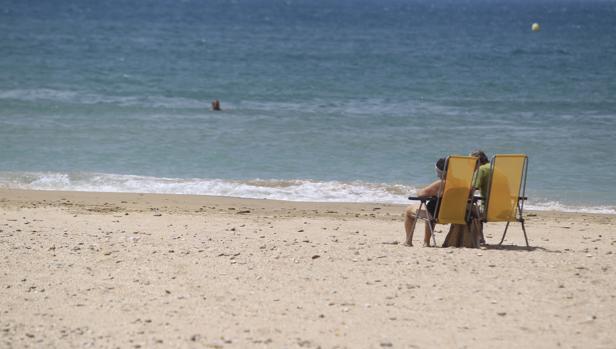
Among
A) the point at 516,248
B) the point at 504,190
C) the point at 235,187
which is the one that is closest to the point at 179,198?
the point at 235,187

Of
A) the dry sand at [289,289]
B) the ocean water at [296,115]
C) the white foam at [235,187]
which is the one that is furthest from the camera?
the ocean water at [296,115]

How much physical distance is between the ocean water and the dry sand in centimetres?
483

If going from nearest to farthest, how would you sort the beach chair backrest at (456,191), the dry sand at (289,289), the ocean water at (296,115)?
the dry sand at (289,289), the beach chair backrest at (456,191), the ocean water at (296,115)

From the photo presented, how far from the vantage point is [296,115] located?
22.0 metres

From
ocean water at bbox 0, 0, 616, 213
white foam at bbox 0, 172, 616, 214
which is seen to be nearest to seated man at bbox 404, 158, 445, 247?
white foam at bbox 0, 172, 616, 214

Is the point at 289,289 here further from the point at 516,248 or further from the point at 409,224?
the point at 516,248

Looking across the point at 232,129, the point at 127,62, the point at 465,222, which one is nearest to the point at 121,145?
the point at 232,129

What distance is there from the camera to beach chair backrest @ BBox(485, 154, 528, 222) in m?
8.70

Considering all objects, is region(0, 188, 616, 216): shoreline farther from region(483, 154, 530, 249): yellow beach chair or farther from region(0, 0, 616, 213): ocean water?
region(483, 154, 530, 249): yellow beach chair

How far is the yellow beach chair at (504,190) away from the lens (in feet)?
28.6

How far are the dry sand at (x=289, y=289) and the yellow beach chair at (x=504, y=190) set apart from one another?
0.33m

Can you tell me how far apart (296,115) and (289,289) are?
15.3m

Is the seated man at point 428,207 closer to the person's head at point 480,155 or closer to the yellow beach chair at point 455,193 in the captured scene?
the yellow beach chair at point 455,193

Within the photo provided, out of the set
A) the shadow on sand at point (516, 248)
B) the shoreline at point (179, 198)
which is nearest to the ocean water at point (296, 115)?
the shoreline at point (179, 198)
